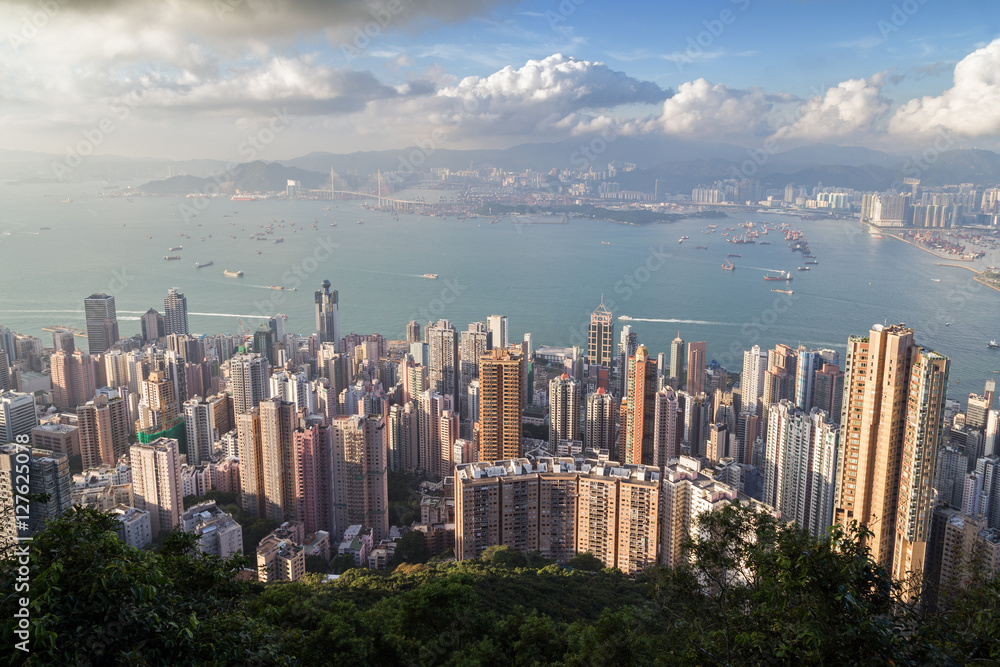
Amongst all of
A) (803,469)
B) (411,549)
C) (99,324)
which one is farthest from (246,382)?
(803,469)

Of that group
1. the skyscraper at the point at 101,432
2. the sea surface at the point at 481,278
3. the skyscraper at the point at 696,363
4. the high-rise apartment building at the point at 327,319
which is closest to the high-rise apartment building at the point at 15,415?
the skyscraper at the point at 101,432

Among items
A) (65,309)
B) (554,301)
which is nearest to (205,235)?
(65,309)

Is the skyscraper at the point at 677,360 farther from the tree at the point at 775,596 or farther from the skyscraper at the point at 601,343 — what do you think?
the tree at the point at 775,596

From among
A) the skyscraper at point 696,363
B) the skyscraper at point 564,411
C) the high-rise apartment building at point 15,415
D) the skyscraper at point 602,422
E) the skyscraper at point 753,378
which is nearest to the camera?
the high-rise apartment building at point 15,415

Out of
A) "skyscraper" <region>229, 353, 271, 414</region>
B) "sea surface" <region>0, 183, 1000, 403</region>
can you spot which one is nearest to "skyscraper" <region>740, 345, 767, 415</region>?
"sea surface" <region>0, 183, 1000, 403</region>

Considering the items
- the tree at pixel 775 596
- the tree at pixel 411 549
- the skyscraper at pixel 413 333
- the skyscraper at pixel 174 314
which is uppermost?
the tree at pixel 775 596
